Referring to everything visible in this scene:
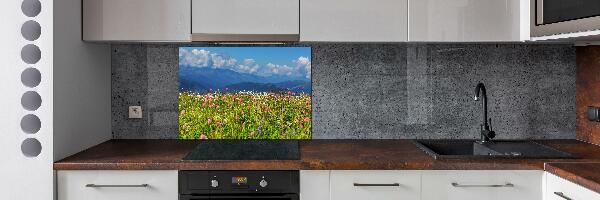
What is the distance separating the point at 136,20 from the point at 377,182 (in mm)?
1315

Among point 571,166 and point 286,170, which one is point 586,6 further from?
point 286,170

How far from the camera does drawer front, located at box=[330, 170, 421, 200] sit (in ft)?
7.80

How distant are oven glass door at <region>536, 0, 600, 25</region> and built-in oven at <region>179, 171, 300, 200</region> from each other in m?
1.26

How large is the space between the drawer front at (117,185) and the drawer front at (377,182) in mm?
677

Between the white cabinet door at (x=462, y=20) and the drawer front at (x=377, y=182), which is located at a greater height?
the white cabinet door at (x=462, y=20)

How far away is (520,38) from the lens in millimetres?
2703

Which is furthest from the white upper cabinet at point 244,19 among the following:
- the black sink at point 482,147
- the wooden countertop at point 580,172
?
the wooden countertop at point 580,172

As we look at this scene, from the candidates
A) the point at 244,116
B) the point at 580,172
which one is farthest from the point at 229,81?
the point at 580,172

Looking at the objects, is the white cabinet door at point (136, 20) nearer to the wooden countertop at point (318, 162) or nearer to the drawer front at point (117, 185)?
the wooden countertop at point (318, 162)
